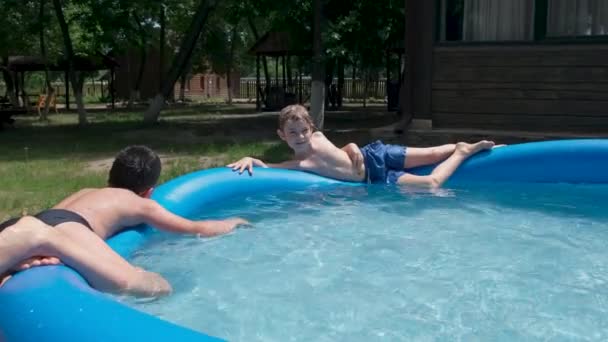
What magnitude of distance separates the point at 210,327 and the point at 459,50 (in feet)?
21.2

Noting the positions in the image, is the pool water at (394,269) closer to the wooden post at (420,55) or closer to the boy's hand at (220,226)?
the boy's hand at (220,226)

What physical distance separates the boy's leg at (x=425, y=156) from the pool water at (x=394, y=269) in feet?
1.66

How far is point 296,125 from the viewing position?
5734 millimetres

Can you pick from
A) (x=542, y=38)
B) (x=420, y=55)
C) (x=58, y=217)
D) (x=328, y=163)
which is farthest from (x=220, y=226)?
(x=542, y=38)

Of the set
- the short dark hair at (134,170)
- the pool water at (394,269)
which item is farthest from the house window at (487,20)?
the short dark hair at (134,170)

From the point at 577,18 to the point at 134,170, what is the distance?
20.4 ft

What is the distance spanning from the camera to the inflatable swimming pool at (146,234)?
7.24 ft

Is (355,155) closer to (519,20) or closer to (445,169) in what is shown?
(445,169)

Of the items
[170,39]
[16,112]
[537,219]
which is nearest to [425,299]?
[537,219]

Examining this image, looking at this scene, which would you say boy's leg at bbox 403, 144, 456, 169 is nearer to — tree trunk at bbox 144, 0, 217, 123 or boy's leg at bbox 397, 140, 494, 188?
boy's leg at bbox 397, 140, 494, 188

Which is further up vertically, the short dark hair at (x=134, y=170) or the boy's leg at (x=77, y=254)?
the short dark hair at (x=134, y=170)

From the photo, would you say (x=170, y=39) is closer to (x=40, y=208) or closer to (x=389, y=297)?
(x=40, y=208)

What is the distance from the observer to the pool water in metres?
2.96

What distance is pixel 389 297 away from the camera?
3.35 metres
